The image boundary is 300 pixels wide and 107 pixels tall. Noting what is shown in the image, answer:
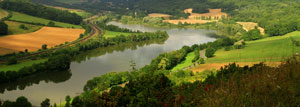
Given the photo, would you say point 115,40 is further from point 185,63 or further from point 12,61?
point 12,61

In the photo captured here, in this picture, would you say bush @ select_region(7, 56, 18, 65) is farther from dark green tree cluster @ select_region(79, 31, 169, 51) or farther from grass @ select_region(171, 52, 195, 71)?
grass @ select_region(171, 52, 195, 71)

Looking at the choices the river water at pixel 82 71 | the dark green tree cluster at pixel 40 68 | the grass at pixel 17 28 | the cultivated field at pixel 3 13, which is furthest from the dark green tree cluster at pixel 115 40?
the cultivated field at pixel 3 13

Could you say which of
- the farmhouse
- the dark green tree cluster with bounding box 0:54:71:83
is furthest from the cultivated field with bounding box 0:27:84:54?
the farmhouse

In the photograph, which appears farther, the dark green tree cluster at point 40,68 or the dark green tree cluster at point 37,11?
the dark green tree cluster at point 37,11

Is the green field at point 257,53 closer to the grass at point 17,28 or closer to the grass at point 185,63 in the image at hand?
the grass at point 185,63

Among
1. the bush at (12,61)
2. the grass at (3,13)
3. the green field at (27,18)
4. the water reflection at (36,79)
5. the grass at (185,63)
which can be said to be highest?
the grass at (3,13)

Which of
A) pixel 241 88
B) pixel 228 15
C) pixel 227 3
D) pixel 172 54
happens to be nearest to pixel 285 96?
pixel 241 88

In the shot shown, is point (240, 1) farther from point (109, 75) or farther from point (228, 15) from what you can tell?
point (109, 75)
